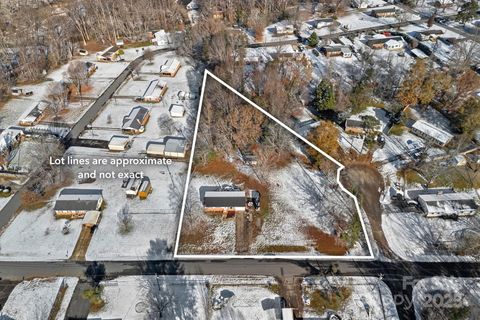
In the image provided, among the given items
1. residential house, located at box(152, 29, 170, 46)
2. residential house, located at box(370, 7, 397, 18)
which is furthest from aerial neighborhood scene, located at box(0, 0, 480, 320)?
residential house, located at box(370, 7, 397, 18)

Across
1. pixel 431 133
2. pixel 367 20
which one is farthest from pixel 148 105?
pixel 367 20

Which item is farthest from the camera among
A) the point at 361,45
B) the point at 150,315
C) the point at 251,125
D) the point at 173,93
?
the point at 361,45

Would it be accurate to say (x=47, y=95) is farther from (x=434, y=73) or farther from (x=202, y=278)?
(x=434, y=73)

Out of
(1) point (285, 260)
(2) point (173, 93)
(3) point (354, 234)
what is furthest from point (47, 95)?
(3) point (354, 234)

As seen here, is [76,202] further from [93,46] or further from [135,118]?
[93,46]

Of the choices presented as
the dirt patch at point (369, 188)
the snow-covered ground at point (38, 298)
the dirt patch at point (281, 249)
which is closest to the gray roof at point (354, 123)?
the dirt patch at point (369, 188)
